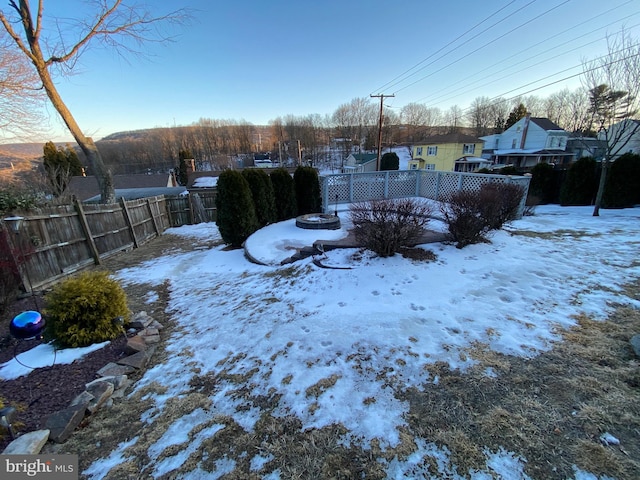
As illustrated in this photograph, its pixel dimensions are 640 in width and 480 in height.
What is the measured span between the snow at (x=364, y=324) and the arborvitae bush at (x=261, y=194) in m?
2.71

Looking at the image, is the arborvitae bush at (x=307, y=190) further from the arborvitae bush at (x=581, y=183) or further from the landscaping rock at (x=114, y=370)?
the arborvitae bush at (x=581, y=183)

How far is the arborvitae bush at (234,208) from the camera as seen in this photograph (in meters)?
7.24

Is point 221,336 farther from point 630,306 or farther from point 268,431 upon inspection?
point 630,306

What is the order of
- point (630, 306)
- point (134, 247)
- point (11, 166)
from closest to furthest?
point (630, 306)
point (134, 247)
point (11, 166)

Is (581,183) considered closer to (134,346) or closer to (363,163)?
(134,346)

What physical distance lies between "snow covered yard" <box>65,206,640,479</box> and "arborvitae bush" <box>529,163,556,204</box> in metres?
8.87

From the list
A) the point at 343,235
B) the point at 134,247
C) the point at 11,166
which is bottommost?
the point at 134,247

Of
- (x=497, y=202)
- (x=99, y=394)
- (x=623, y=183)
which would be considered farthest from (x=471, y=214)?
(x=623, y=183)

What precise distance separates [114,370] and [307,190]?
7686mm

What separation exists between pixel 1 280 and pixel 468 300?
7.13 m

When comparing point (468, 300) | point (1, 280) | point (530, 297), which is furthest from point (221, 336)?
point (530, 297)

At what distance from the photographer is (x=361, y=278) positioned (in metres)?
4.25

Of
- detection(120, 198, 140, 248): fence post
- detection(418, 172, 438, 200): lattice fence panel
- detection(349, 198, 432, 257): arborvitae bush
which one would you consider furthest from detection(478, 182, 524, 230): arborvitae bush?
detection(120, 198, 140, 248): fence post

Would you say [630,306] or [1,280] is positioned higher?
[1,280]
